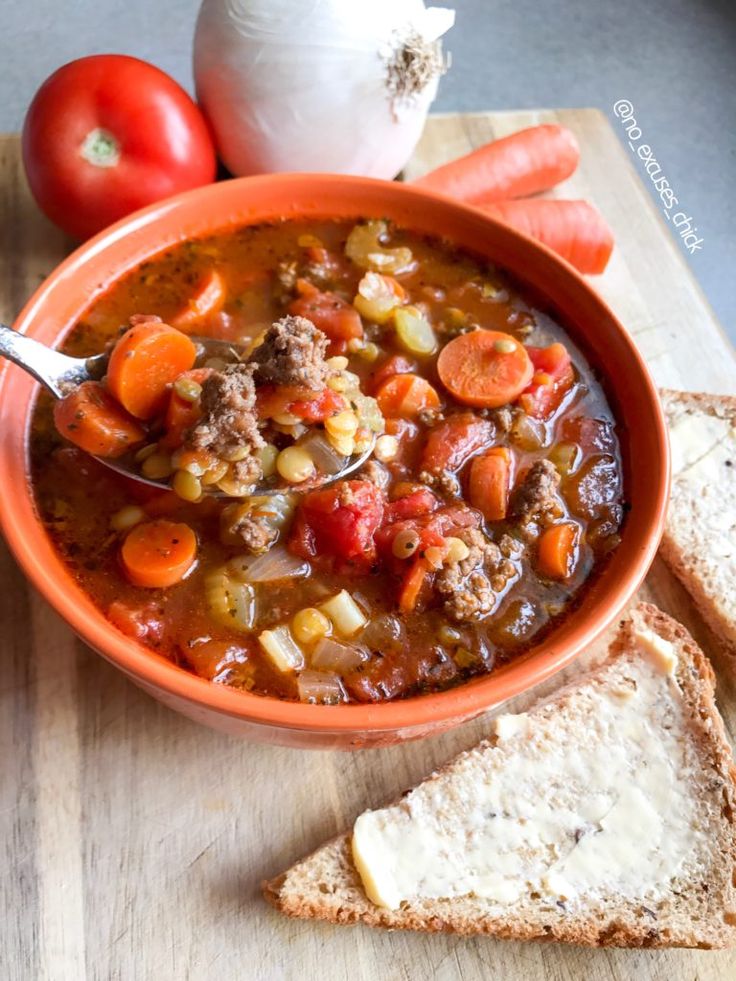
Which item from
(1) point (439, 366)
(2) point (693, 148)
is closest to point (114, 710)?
(1) point (439, 366)

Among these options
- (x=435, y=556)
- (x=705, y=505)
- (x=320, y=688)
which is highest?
(x=435, y=556)

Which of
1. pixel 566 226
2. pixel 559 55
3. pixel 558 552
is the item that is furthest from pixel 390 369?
pixel 559 55

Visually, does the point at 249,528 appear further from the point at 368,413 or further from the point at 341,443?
the point at 368,413

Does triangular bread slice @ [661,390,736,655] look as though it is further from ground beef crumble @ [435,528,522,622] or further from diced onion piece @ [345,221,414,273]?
diced onion piece @ [345,221,414,273]

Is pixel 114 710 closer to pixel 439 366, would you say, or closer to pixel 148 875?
pixel 148 875

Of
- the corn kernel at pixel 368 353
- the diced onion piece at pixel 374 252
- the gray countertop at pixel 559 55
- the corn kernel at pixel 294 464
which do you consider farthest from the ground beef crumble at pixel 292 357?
the gray countertop at pixel 559 55
